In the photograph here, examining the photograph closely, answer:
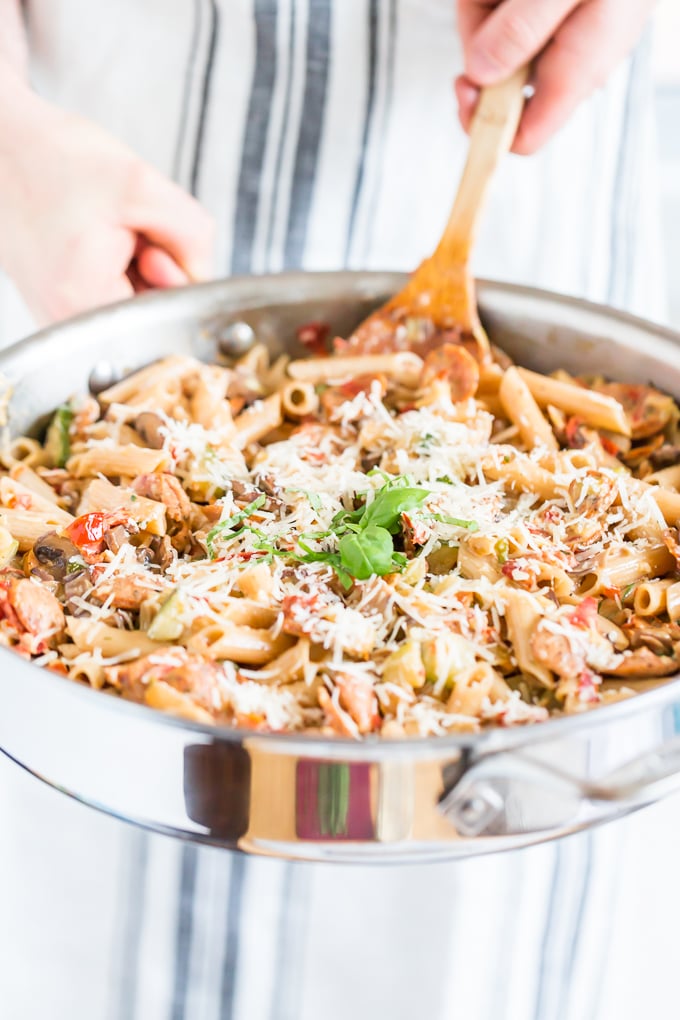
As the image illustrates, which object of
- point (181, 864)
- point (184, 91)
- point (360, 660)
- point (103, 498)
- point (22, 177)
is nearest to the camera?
point (360, 660)

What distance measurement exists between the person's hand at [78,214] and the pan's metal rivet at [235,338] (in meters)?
0.13

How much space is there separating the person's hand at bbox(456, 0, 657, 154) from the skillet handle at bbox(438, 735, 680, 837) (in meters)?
1.24

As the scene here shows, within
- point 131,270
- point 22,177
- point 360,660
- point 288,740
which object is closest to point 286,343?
point 131,270

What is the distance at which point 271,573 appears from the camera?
134 centimetres

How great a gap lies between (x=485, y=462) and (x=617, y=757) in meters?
0.59

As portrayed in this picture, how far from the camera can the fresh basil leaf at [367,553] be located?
1.30 metres

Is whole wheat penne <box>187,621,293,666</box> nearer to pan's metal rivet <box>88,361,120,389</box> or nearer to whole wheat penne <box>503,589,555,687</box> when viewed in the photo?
whole wheat penne <box>503,589,555,687</box>

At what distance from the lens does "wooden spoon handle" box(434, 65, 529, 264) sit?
185 cm

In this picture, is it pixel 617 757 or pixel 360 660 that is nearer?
pixel 617 757

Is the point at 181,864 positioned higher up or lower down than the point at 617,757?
lower down

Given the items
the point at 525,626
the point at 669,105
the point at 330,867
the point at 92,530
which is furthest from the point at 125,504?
the point at 669,105

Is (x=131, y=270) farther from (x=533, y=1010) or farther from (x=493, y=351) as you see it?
(x=533, y=1010)

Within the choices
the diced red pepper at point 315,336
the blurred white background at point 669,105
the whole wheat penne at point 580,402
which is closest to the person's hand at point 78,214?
the diced red pepper at point 315,336

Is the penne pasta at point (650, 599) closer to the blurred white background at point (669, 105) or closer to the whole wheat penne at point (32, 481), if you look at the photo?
the whole wheat penne at point (32, 481)
